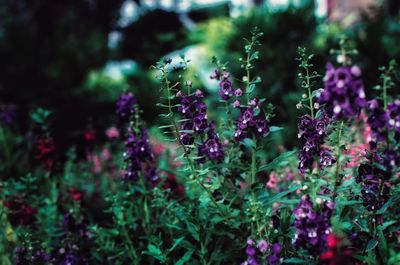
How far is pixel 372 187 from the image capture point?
2.51m

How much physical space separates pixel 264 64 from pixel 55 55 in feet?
12.5

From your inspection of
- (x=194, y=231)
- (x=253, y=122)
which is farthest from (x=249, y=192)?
(x=253, y=122)

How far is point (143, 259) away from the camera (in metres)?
3.30

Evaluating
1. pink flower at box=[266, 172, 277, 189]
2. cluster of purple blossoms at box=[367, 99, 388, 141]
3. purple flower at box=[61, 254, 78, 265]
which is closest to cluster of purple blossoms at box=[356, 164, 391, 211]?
cluster of purple blossoms at box=[367, 99, 388, 141]

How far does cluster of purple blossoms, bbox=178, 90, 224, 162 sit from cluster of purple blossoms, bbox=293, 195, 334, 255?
0.65 m

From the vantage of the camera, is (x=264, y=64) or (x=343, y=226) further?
(x=264, y=64)

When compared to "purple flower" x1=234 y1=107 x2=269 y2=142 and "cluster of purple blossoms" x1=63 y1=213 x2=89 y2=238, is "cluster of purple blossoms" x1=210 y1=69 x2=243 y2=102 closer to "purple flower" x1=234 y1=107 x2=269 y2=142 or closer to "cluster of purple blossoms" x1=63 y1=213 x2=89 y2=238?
"purple flower" x1=234 y1=107 x2=269 y2=142

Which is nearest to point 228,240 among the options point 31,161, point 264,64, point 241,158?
point 241,158

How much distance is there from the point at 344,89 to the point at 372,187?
25.6 inches

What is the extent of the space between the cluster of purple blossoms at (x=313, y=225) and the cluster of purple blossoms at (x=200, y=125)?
2.12ft

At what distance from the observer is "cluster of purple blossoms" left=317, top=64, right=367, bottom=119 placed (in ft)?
6.79

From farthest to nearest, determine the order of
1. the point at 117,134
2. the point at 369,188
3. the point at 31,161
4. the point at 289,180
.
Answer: the point at 31,161, the point at 117,134, the point at 289,180, the point at 369,188

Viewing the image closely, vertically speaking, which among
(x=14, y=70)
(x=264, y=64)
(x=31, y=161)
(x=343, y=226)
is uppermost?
(x=14, y=70)

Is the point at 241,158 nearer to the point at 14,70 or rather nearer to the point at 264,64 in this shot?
the point at 264,64
